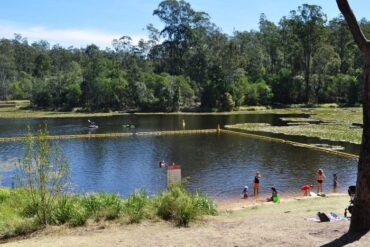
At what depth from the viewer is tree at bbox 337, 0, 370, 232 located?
13.0 m

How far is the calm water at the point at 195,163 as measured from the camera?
120 feet

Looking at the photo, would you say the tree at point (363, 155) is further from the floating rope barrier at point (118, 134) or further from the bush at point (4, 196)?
the floating rope barrier at point (118, 134)

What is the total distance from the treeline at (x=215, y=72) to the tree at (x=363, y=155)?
10174cm

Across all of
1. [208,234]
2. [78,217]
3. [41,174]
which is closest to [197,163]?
[78,217]

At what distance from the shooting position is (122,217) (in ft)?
55.8

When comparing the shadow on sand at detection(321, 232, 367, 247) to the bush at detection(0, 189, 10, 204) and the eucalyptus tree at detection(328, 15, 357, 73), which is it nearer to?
the bush at detection(0, 189, 10, 204)

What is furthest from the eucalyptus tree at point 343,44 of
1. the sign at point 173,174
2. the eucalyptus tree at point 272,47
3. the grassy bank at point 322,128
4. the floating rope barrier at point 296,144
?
the sign at point 173,174

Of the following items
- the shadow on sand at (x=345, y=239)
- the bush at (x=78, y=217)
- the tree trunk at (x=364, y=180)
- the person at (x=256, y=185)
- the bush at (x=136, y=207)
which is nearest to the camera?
the shadow on sand at (x=345, y=239)

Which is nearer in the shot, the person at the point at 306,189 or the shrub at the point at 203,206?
the shrub at the point at 203,206

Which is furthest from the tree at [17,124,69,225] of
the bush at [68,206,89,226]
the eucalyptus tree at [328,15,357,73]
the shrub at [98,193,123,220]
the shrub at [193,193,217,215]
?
the eucalyptus tree at [328,15,357,73]

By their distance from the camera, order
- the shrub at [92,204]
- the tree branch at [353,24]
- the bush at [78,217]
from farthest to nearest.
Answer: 1. the shrub at [92,204]
2. the bush at [78,217]
3. the tree branch at [353,24]

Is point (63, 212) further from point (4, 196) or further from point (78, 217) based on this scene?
point (4, 196)

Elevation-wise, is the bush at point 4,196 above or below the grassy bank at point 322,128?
below

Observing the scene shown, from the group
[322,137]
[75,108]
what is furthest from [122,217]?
[75,108]
